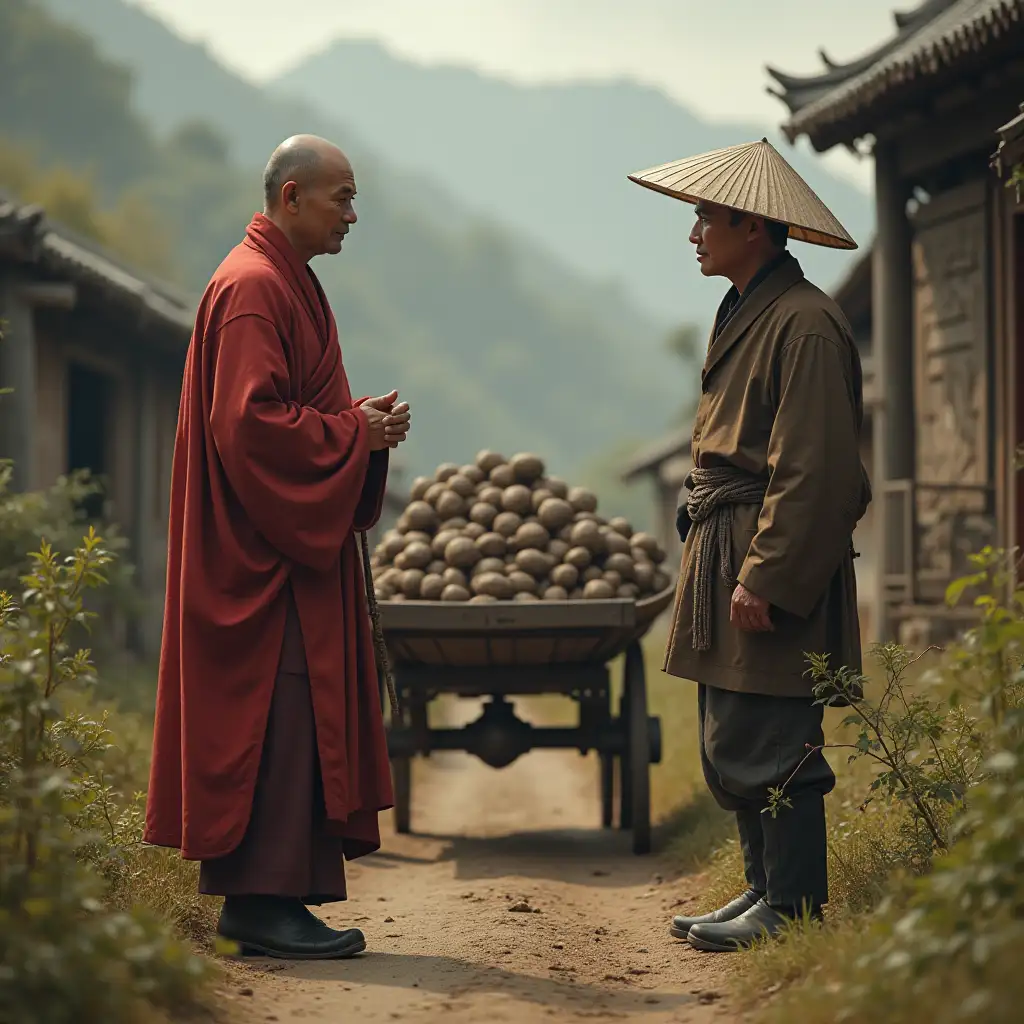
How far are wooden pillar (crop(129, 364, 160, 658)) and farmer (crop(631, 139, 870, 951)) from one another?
33.4 feet

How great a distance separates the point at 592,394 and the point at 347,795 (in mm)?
130692

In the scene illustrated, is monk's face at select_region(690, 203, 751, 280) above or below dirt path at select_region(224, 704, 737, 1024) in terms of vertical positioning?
above

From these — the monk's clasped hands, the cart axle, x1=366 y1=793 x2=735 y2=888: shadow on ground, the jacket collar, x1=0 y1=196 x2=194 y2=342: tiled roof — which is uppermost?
x1=0 y1=196 x2=194 y2=342: tiled roof

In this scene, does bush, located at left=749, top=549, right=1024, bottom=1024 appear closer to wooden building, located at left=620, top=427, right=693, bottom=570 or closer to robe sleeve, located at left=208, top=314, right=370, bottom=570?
robe sleeve, located at left=208, top=314, right=370, bottom=570

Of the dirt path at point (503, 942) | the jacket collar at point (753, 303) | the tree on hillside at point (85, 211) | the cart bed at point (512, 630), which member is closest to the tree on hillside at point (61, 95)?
the tree on hillside at point (85, 211)

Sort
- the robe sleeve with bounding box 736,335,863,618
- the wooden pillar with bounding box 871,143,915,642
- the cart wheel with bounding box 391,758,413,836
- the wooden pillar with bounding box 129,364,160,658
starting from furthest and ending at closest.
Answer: the wooden pillar with bounding box 129,364,160,658
the wooden pillar with bounding box 871,143,915,642
the cart wheel with bounding box 391,758,413,836
the robe sleeve with bounding box 736,335,863,618

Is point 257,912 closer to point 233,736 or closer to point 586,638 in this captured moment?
point 233,736

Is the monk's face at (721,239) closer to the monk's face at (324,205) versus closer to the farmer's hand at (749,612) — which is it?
the farmer's hand at (749,612)

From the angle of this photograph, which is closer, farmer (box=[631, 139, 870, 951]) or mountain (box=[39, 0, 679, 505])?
farmer (box=[631, 139, 870, 951])

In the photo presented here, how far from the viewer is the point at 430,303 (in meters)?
124

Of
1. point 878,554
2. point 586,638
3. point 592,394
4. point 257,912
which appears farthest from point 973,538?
point 592,394

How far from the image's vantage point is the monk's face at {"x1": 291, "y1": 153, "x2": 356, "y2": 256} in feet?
14.8

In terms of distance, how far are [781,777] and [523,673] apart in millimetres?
2639

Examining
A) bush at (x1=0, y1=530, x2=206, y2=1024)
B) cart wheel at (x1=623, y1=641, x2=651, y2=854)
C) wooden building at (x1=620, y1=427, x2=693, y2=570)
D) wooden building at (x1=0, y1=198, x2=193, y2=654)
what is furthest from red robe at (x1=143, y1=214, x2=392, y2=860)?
wooden building at (x1=620, y1=427, x2=693, y2=570)
